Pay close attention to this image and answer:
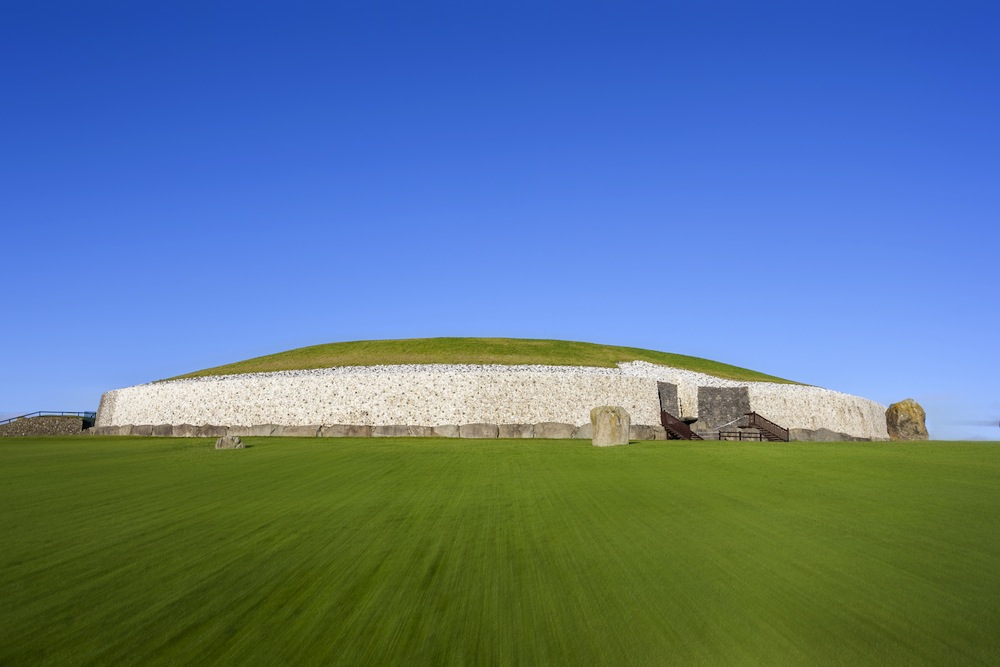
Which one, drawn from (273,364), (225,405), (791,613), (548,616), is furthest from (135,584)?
(273,364)

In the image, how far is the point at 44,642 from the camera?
191 inches

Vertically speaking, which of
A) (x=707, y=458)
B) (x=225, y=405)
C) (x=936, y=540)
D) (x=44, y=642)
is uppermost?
(x=225, y=405)

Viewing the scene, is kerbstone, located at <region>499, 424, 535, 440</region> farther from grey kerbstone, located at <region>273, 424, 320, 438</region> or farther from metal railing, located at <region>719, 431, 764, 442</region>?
metal railing, located at <region>719, 431, 764, 442</region>

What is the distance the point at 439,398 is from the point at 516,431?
20.3 feet

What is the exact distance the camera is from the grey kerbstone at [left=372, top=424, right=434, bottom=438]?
32.9 metres

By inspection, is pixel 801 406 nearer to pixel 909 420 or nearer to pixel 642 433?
pixel 909 420

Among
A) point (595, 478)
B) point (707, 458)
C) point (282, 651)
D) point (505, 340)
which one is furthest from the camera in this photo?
point (505, 340)

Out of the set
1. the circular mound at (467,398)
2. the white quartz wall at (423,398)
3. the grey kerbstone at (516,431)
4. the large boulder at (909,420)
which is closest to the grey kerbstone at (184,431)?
the circular mound at (467,398)

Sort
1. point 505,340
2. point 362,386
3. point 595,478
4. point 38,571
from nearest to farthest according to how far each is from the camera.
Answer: point 38,571, point 595,478, point 362,386, point 505,340

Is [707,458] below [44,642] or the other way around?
the other way around

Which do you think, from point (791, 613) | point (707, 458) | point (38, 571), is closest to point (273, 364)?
point (707, 458)

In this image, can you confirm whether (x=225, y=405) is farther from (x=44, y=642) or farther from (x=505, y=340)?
(x=44, y=642)

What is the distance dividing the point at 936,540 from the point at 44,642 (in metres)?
8.30

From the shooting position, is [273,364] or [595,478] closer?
[595,478]
